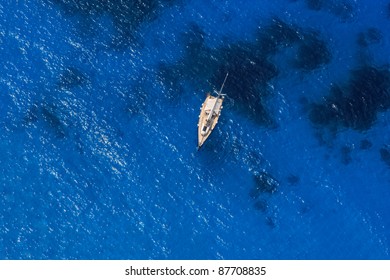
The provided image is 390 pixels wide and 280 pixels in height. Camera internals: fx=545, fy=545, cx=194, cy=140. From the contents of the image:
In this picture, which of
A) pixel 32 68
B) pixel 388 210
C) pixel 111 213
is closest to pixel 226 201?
pixel 111 213

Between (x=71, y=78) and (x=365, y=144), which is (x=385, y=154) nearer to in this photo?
(x=365, y=144)

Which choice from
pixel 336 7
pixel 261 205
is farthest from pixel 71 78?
pixel 336 7

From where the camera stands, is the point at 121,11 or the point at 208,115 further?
the point at 121,11

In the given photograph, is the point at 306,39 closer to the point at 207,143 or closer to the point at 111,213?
the point at 207,143

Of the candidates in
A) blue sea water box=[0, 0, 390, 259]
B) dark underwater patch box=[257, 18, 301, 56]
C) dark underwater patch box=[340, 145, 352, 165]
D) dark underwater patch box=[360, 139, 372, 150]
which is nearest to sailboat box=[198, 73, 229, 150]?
blue sea water box=[0, 0, 390, 259]

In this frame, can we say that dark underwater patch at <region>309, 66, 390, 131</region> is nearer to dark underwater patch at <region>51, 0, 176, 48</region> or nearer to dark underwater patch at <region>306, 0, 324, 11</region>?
dark underwater patch at <region>306, 0, 324, 11</region>

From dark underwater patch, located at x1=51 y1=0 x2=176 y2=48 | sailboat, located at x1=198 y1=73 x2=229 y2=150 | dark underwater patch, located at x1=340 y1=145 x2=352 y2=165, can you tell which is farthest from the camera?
dark underwater patch, located at x1=51 y1=0 x2=176 y2=48
